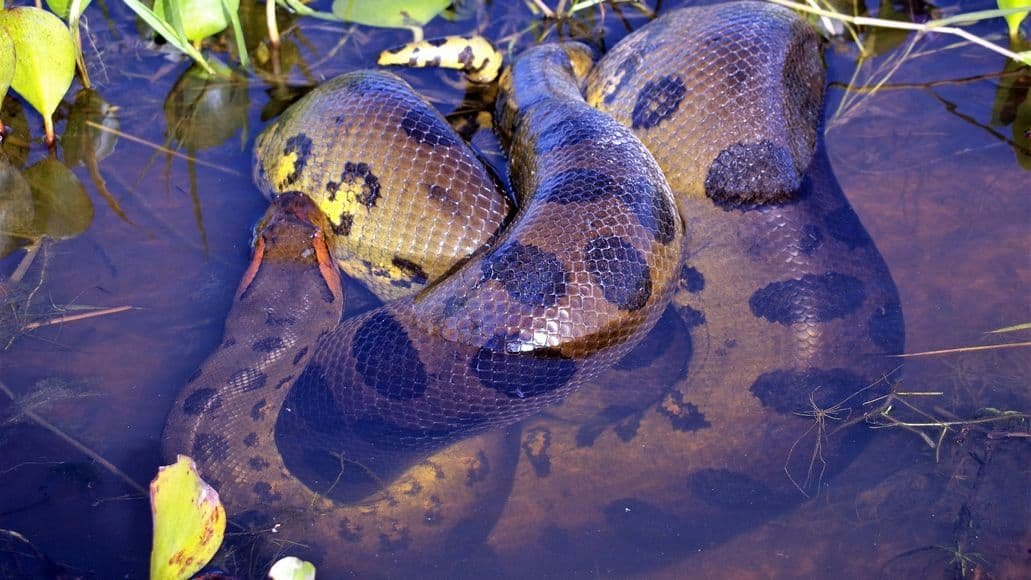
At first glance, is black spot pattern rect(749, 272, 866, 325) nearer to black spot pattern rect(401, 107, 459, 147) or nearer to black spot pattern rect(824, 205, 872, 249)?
black spot pattern rect(824, 205, 872, 249)

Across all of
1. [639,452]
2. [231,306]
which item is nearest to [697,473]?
[639,452]

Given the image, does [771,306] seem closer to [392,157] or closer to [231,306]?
[392,157]

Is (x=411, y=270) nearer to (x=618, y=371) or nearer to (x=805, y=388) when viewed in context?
(x=618, y=371)

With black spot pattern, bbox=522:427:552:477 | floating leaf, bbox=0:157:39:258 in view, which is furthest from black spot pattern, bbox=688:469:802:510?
floating leaf, bbox=0:157:39:258

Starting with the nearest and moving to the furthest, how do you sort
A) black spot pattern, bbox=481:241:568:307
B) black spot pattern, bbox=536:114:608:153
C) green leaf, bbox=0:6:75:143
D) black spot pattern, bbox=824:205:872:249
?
black spot pattern, bbox=481:241:568:307, black spot pattern, bbox=536:114:608:153, black spot pattern, bbox=824:205:872:249, green leaf, bbox=0:6:75:143

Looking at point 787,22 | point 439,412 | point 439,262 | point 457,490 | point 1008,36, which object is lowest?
point 457,490

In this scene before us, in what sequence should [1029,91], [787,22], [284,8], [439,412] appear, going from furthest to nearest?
1. [284,8]
2. [1029,91]
3. [787,22]
4. [439,412]

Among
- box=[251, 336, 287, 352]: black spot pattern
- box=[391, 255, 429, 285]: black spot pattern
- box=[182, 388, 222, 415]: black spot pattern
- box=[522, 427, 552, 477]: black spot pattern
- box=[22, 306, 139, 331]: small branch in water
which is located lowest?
box=[522, 427, 552, 477]: black spot pattern
